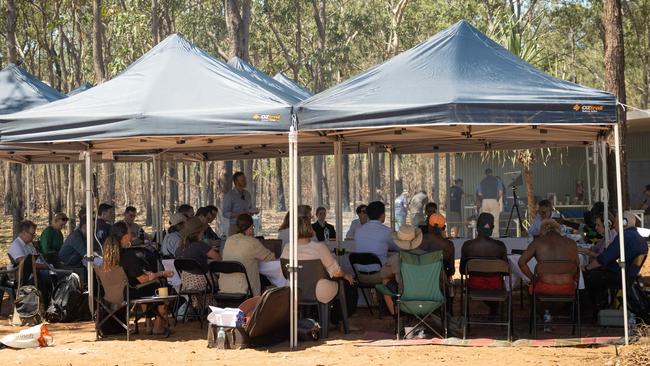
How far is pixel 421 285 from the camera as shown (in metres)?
8.36

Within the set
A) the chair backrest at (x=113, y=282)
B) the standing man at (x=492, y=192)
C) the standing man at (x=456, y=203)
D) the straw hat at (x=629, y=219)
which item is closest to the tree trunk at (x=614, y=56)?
the straw hat at (x=629, y=219)

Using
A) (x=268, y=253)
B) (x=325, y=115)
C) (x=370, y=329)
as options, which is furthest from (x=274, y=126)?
(x=370, y=329)

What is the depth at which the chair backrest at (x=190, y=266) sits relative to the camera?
29.7 feet

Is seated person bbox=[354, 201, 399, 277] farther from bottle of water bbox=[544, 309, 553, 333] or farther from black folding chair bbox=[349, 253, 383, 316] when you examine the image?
Result: bottle of water bbox=[544, 309, 553, 333]

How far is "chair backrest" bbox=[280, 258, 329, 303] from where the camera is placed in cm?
855

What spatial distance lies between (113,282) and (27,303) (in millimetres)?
1782

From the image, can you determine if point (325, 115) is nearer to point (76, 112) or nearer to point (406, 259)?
point (406, 259)

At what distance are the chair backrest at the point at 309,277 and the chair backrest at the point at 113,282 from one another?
5.02ft

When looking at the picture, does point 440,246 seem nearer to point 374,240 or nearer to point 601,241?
point 374,240

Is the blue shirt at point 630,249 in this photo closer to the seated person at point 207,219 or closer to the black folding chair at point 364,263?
the black folding chair at point 364,263

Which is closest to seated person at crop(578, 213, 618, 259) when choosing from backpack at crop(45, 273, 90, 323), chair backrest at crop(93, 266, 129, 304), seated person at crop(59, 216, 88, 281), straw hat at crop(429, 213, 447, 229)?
straw hat at crop(429, 213, 447, 229)

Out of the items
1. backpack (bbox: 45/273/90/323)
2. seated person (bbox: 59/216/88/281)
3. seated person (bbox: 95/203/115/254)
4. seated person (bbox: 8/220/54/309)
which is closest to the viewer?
backpack (bbox: 45/273/90/323)

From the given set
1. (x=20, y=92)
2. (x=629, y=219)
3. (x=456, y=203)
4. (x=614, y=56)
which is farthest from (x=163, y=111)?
(x=456, y=203)

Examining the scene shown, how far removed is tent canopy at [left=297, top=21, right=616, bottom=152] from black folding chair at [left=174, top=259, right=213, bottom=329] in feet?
6.25
